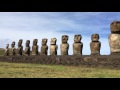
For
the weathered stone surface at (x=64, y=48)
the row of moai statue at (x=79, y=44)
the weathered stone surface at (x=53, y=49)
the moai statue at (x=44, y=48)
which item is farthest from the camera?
the moai statue at (x=44, y=48)

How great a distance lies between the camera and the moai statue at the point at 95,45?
16781 mm

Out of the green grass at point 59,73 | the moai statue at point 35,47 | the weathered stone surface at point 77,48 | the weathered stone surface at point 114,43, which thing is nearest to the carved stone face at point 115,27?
the weathered stone surface at point 114,43

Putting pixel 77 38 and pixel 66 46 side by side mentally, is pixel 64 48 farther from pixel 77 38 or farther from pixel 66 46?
pixel 77 38

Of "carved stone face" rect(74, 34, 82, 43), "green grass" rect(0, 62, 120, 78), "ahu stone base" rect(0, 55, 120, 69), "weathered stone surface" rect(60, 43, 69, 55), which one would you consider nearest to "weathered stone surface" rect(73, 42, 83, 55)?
"carved stone face" rect(74, 34, 82, 43)

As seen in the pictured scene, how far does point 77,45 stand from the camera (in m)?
18.4

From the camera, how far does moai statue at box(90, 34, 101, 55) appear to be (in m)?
16.8

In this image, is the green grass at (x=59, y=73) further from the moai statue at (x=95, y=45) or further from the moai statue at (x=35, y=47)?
the moai statue at (x=35, y=47)

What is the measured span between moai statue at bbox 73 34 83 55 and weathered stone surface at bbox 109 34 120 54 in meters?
3.54

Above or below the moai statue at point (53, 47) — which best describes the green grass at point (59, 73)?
below

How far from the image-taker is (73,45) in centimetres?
1859

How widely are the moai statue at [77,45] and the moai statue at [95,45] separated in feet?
4.81
